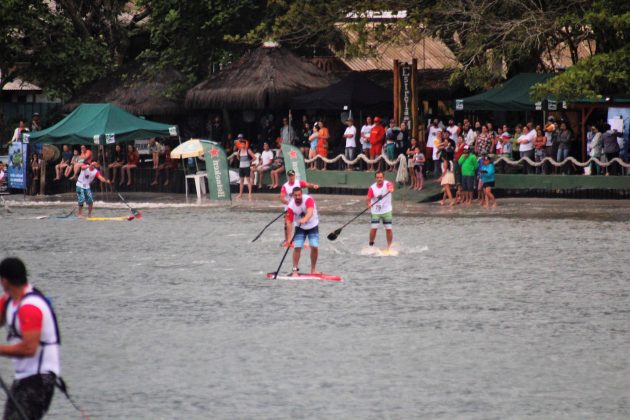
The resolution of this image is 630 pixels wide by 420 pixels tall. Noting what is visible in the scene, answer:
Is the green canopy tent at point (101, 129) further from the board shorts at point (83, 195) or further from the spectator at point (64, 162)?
the board shorts at point (83, 195)

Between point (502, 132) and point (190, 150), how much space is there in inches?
351

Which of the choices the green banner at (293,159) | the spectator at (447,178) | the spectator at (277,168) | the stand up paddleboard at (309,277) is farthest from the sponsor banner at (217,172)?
the stand up paddleboard at (309,277)

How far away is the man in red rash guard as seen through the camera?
8.30 metres

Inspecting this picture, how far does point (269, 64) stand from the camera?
4219 centimetres

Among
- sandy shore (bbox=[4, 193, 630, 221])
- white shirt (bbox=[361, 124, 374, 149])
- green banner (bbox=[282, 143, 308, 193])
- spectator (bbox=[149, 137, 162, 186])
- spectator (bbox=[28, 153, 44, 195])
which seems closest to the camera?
sandy shore (bbox=[4, 193, 630, 221])

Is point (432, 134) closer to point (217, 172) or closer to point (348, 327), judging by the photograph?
point (217, 172)

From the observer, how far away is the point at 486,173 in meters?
34.7

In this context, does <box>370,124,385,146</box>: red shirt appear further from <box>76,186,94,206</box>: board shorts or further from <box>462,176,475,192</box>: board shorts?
<box>76,186,94,206</box>: board shorts

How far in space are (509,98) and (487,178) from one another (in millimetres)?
3442

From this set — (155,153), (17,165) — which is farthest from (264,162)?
(17,165)

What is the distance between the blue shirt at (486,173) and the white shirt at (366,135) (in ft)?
16.8

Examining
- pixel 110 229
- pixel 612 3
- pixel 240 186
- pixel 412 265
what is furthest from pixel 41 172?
pixel 412 265

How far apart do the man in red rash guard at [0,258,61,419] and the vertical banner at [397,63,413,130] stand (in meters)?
31.2

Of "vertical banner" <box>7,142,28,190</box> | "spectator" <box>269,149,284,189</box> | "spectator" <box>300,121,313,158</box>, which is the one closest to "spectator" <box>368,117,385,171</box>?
"spectator" <box>300,121,313,158</box>
